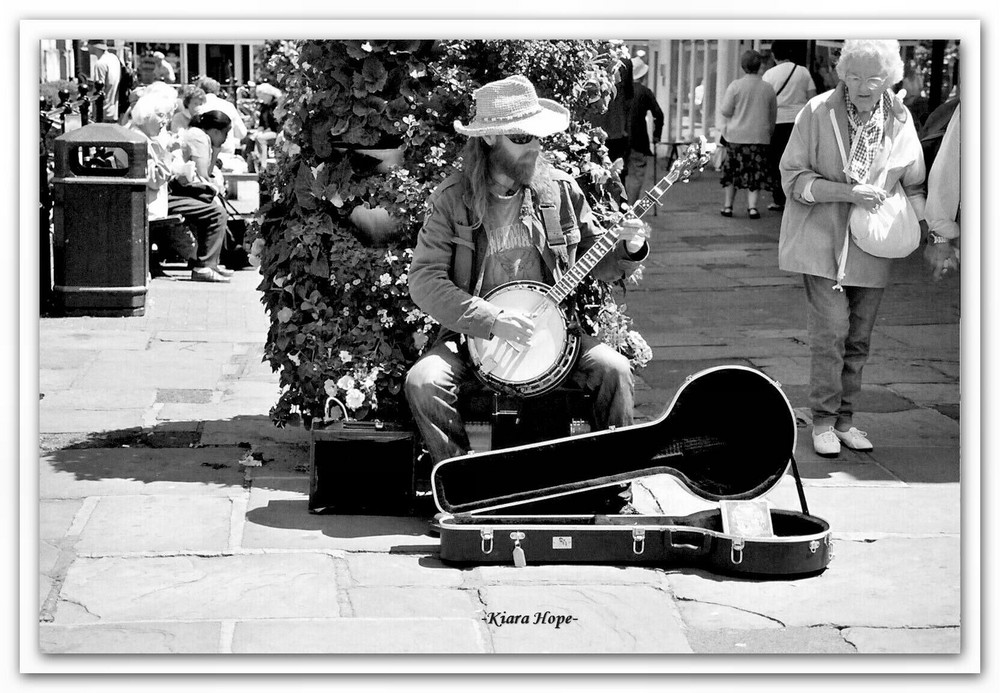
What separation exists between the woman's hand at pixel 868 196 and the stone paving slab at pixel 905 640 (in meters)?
2.03

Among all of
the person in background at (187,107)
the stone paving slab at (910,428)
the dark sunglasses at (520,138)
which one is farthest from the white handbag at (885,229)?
the person in background at (187,107)

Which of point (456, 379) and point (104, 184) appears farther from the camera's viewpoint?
point (104, 184)

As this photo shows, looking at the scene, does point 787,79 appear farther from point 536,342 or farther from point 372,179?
point 536,342

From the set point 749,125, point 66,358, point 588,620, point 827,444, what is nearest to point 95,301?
point 66,358

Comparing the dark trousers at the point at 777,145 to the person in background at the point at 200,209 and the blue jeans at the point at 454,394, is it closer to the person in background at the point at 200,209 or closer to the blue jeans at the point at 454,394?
the person in background at the point at 200,209

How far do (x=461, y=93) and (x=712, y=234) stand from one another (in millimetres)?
7180

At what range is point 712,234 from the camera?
40.6 ft

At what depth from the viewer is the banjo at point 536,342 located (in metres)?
4.86

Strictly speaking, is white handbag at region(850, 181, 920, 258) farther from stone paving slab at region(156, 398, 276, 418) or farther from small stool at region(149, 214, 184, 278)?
small stool at region(149, 214, 184, 278)

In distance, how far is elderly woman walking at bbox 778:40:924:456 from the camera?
5691 mm

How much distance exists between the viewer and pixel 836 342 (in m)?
5.96

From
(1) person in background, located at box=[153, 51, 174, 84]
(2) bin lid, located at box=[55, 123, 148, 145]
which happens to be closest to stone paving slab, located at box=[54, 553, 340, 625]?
(2) bin lid, located at box=[55, 123, 148, 145]
